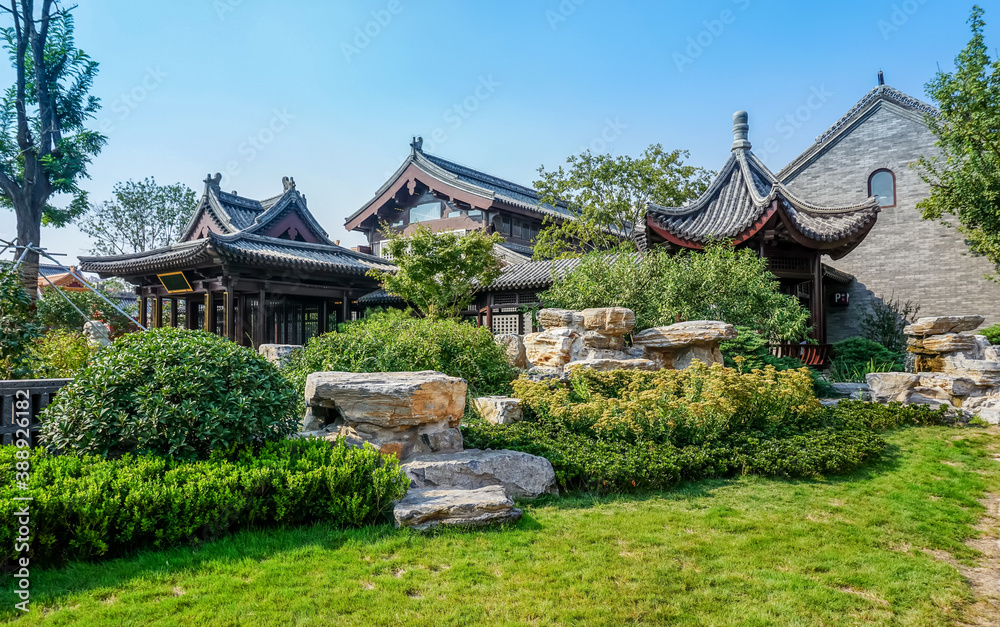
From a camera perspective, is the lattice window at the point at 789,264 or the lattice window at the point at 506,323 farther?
the lattice window at the point at 506,323

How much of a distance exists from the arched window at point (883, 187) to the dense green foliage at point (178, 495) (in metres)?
16.5

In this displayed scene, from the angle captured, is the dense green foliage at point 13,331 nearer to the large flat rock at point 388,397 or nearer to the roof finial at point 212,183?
the large flat rock at point 388,397

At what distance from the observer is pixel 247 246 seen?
1491 centimetres

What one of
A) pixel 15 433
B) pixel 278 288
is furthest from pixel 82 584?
pixel 278 288

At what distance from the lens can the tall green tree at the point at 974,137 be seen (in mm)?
11062

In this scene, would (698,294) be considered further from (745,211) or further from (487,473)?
(487,473)

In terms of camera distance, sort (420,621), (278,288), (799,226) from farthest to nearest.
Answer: (278,288), (799,226), (420,621)

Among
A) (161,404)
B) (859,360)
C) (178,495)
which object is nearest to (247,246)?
(161,404)

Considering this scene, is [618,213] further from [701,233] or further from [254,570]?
[254,570]

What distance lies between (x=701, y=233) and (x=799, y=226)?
1.80 metres

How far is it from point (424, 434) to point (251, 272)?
11367 mm

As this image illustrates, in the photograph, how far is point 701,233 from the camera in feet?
38.4

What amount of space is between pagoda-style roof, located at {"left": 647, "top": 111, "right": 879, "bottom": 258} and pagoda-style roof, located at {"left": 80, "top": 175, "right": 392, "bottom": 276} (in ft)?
30.0

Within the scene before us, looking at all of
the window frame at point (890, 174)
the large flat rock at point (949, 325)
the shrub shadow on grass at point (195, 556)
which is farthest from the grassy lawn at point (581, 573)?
the window frame at point (890, 174)
